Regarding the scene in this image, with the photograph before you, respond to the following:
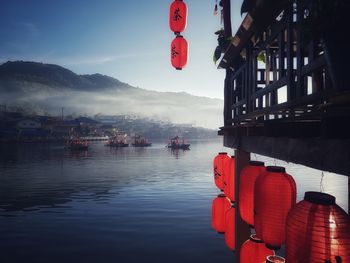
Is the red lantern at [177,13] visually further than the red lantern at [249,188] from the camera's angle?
Yes

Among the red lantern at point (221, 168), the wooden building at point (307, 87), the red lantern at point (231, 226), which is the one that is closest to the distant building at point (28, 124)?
the red lantern at point (221, 168)

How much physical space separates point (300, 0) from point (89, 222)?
63.3 ft

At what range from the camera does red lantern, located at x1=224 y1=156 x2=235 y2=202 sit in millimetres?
7992

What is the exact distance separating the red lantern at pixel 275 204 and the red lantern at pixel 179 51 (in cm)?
907

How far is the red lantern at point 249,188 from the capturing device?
5516 mm

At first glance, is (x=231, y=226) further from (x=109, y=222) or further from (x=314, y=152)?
(x=109, y=222)

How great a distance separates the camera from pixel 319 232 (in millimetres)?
2863

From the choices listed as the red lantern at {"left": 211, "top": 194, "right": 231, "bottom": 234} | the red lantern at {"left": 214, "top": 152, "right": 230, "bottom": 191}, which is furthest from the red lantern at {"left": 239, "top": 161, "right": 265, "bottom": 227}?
the red lantern at {"left": 214, "top": 152, "right": 230, "bottom": 191}

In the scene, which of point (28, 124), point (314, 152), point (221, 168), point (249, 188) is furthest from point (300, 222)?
point (28, 124)

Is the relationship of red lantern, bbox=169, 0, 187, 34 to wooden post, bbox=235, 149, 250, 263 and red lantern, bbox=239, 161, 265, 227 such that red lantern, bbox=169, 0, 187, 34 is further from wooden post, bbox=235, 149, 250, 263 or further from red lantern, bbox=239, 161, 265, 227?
red lantern, bbox=239, 161, 265, 227

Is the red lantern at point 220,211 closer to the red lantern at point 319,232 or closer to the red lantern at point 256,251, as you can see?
the red lantern at point 256,251

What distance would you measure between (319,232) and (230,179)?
5.26m

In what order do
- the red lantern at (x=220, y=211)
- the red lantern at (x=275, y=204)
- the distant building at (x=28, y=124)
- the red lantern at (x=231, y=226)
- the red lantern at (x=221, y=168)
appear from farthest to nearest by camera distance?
the distant building at (x=28, y=124) → the red lantern at (x=221, y=168) → the red lantern at (x=220, y=211) → the red lantern at (x=231, y=226) → the red lantern at (x=275, y=204)

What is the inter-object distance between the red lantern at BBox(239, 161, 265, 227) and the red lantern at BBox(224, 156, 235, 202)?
7.37 ft
